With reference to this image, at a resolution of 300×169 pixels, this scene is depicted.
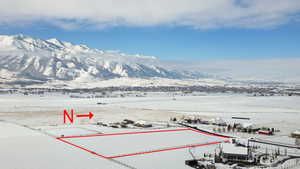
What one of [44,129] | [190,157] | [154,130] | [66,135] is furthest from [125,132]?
[190,157]

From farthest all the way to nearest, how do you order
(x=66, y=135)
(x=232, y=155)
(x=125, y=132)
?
(x=125, y=132) → (x=66, y=135) → (x=232, y=155)

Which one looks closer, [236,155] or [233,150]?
[236,155]

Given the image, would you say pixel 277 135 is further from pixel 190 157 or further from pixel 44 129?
pixel 44 129

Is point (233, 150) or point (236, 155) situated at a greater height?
A: point (233, 150)

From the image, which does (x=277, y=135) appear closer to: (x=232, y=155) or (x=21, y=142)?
(x=232, y=155)

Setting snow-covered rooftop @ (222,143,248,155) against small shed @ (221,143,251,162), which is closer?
small shed @ (221,143,251,162)

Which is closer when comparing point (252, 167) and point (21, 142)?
point (252, 167)

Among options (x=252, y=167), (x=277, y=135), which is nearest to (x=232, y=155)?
(x=252, y=167)

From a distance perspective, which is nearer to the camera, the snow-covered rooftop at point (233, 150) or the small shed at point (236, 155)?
the small shed at point (236, 155)

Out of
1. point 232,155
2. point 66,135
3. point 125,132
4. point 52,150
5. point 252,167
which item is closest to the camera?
point 252,167
